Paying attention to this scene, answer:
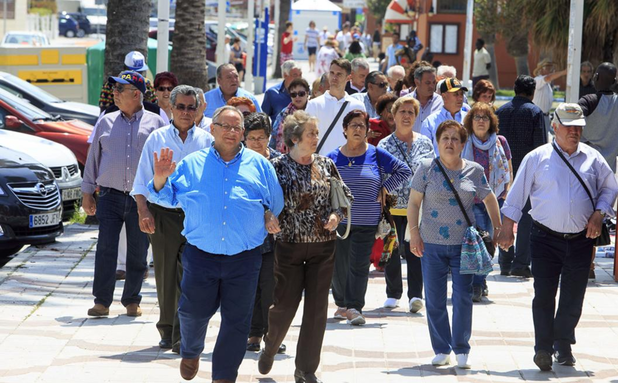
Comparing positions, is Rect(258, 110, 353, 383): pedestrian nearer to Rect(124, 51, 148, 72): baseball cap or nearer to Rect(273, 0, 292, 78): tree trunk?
Rect(124, 51, 148, 72): baseball cap

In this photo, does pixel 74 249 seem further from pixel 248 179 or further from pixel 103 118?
pixel 248 179

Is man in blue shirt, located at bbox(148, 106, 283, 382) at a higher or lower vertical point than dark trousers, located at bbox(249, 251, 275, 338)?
higher

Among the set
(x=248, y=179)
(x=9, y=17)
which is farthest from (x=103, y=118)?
(x=9, y=17)

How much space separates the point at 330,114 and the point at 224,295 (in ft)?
13.3

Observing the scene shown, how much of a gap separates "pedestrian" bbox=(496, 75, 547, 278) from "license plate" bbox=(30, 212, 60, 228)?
4886 mm

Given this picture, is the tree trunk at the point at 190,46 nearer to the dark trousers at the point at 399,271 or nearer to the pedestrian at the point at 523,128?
the pedestrian at the point at 523,128

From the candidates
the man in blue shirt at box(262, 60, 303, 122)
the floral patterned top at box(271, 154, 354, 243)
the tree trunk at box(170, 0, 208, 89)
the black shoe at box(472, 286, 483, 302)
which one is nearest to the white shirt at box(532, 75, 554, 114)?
the man in blue shirt at box(262, 60, 303, 122)

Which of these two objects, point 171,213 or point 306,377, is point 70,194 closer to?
point 171,213

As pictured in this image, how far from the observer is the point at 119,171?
8.40 m

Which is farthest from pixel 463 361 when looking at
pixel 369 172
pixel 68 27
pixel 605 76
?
pixel 68 27

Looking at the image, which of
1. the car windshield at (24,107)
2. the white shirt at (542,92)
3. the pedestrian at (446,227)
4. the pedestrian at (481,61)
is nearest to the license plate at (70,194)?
the car windshield at (24,107)

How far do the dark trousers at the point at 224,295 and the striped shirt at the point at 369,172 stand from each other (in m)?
2.06

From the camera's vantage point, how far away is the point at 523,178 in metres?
7.45

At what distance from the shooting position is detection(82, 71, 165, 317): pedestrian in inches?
332
